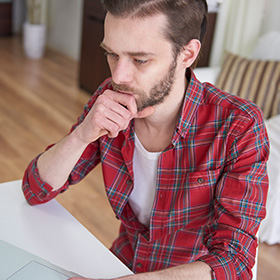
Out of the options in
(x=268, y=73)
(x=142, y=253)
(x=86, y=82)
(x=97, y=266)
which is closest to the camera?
(x=97, y=266)

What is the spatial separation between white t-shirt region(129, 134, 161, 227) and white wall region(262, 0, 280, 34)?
232cm

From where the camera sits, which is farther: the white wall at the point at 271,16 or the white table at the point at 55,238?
the white wall at the point at 271,16

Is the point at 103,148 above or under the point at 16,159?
above

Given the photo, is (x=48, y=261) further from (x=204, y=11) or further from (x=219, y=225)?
(x=204, y=11)

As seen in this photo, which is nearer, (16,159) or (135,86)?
(135,86)

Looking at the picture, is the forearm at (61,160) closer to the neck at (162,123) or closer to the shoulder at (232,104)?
the neck at (162,123)

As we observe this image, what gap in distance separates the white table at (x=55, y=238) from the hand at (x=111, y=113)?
0.24 metres

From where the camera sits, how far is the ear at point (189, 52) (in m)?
1.14

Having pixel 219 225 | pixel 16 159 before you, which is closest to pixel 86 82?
pixel 16 159

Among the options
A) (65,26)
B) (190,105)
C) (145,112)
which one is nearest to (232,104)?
(190,105)

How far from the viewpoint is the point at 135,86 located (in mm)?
1090

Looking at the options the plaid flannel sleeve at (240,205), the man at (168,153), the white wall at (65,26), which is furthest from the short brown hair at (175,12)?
the white wall at (65,26)

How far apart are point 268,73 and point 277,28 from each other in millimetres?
680

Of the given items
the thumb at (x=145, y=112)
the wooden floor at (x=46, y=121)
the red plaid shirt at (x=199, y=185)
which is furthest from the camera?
the wooden floor at (x=46, y=121)
